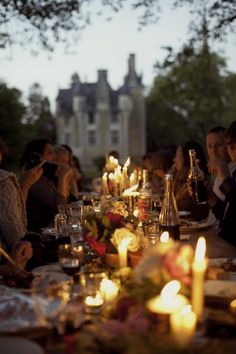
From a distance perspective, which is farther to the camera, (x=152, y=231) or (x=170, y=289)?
(x=152, y=231)

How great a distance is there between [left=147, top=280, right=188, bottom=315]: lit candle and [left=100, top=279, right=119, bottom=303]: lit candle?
28cm

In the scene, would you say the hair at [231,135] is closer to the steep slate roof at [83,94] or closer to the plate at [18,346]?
the plate at [18,346]

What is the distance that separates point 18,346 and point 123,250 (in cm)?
77

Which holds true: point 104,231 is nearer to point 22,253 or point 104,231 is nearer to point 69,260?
point 69,260

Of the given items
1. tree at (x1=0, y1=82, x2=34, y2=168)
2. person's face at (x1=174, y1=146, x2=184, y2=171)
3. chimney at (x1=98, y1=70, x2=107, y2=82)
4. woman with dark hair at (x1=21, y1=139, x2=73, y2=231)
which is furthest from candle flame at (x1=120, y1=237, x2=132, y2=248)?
chimney at (x1=98, y1=70, x2=107, y2=82)

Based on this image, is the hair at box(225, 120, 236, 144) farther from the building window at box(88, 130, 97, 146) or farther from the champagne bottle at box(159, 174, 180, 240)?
the building window at box(88, 130, 97, 146)

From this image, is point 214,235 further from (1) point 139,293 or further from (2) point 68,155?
(2) point 68,155

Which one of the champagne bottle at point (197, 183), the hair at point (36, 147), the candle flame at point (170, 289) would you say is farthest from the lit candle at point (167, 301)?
the hair at point (36, 147)

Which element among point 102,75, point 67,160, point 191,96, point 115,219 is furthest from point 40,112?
point 115,219

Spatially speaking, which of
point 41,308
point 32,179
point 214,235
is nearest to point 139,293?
point 41,308

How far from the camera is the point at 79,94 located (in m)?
53.7

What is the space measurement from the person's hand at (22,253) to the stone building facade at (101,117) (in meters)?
49.6

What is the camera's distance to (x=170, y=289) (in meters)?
1.84

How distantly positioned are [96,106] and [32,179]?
164 feet
